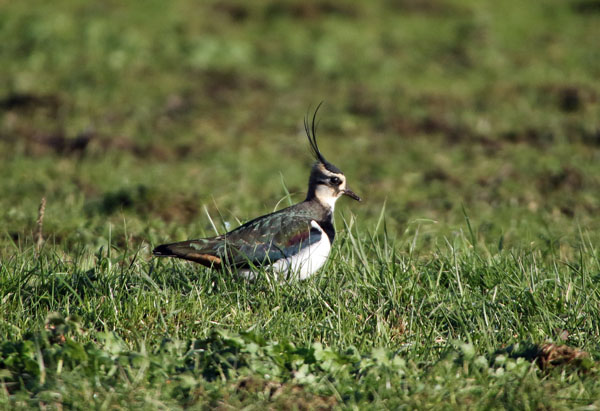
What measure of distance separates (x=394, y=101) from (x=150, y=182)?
171 inches

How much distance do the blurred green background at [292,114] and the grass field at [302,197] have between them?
0.15 feet

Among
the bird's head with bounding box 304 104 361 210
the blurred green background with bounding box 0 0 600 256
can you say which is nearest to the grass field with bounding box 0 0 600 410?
the blurred green background with bounding box 0 0 600 256

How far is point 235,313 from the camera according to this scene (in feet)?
13.8

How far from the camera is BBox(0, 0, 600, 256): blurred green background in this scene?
23.8 ft

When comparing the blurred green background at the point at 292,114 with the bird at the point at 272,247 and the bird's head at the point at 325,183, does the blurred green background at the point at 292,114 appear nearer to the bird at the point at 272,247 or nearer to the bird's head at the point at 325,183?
the bird's head at the point at 325,183

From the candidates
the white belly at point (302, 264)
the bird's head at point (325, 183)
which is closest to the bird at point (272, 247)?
the white belly at point (302, 264)

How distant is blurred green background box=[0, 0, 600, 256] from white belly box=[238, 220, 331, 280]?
116cm

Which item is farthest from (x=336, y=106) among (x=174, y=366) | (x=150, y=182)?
(x=174, y=366)

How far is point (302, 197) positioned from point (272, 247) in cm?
277

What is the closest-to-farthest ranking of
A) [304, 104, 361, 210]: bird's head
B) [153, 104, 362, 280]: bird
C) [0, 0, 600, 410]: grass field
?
1. [0, 0, 600, 410]: grass field
2. [153, 104, 362, 280]: bird
3. [304, 104, 361, 210]: bird's head

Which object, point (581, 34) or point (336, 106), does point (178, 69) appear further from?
point (581, 34)

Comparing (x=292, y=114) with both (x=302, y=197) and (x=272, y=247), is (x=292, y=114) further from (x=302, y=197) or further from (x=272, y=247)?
(x=272, y=247)

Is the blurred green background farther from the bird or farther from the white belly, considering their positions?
the white belly

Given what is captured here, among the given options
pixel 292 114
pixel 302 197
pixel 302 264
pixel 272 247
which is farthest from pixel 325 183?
pixel 292 114
